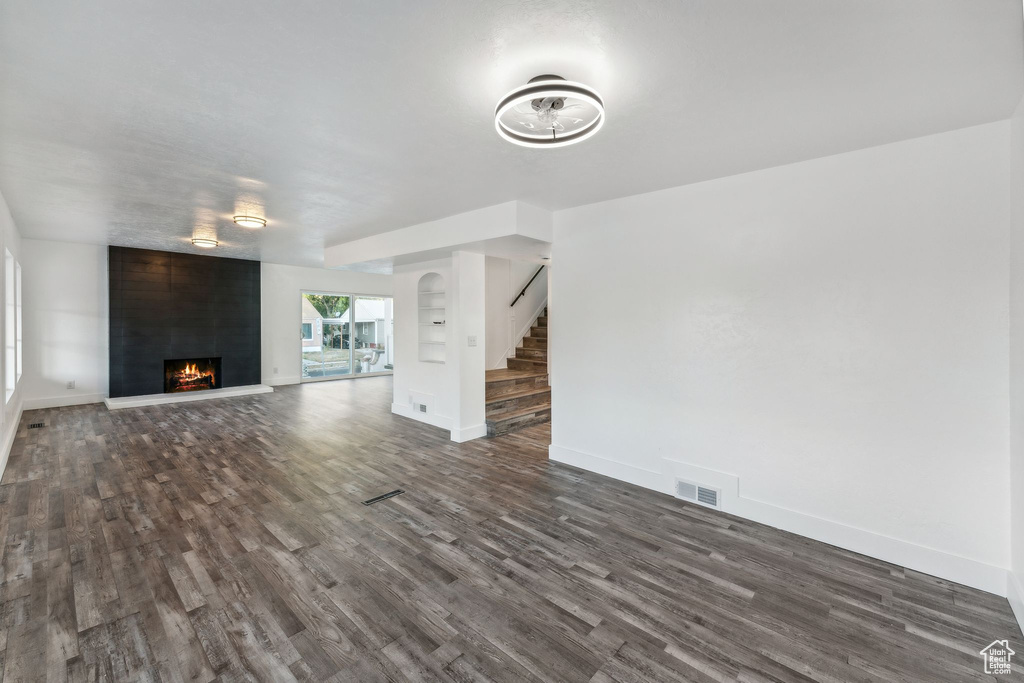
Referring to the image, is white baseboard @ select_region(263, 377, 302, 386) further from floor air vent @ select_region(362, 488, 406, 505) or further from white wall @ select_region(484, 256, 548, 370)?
floor air vent @ select_region(362, 488, 406, 505)

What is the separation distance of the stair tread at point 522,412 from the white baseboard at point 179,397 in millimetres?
5589

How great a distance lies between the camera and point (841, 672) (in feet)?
5.97

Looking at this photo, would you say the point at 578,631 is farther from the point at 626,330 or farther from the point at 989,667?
the point at 626,330

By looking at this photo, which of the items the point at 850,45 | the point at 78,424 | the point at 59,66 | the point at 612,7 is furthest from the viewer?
the point at 78,424

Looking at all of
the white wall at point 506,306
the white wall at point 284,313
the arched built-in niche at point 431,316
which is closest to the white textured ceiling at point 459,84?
the arched built-in niche at point 431,316

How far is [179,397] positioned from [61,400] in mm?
1561

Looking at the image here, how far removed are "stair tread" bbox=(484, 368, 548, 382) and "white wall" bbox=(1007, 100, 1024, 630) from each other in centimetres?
524

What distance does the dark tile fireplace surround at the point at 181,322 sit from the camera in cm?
729

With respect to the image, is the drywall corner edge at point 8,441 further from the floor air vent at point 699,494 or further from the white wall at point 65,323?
the floor air vent at point 699,494

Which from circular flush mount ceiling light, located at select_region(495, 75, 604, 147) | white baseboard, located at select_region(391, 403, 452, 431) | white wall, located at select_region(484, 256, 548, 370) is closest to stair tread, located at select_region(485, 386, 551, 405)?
white baseboard, located at select_region(391, 403, 452, 431)

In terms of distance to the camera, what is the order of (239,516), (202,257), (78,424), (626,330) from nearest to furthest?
(239,516), (626,330), (78,424), (202,257)

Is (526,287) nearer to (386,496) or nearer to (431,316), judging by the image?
(431,316)

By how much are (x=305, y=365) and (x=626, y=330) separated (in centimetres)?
867

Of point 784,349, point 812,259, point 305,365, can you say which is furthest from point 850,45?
point 305,365
